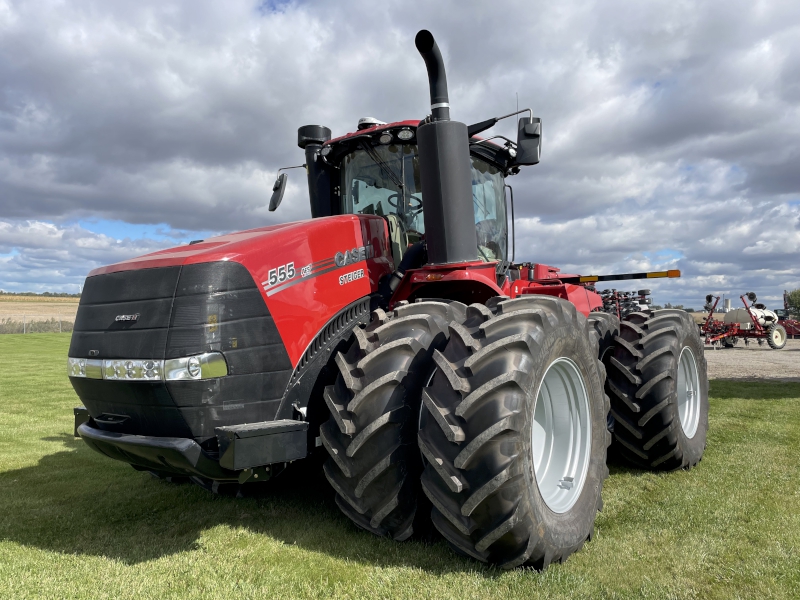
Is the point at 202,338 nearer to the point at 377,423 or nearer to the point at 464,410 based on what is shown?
the point at 377,423

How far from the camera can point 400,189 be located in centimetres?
445

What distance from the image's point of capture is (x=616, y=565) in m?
3.10

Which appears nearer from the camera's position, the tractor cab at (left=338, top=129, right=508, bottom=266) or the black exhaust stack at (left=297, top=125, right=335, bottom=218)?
the tractor cab at (left=338, top=129, right=508, bottom=266)

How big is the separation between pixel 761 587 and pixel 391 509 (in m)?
1.83

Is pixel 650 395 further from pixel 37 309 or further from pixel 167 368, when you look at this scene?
pixel 37 309

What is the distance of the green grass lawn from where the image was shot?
2859mm

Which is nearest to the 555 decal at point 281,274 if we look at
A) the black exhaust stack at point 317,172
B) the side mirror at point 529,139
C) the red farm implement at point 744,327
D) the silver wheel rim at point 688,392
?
the black exhaust stack at point 317,172

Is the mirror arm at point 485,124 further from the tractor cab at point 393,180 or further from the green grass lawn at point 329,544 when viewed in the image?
the green grass lawn at point 329,544

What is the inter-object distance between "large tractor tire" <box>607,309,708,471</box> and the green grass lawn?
20cm

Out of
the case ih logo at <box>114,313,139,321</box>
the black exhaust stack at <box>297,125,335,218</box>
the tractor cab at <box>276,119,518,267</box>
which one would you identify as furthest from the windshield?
the case ih logo at <box>114,313,139,321</box>

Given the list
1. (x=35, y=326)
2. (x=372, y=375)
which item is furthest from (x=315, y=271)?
(x=35, y=326)

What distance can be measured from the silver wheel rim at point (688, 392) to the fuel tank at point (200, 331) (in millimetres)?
3763

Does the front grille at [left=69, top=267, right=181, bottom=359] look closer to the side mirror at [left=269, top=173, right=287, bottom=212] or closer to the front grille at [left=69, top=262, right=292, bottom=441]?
the front grille at [left=69, top=262, right=292, bottom=441]

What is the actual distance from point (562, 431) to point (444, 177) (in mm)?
1773
